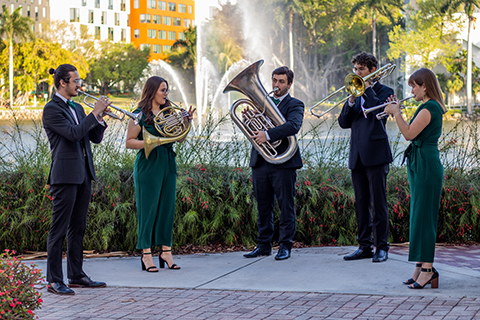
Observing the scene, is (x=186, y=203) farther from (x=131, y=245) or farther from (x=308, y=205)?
(x=308, y=205)

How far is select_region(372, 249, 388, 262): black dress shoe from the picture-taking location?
553 cm

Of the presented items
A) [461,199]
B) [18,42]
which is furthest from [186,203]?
[18,42]

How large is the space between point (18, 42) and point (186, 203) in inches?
2260

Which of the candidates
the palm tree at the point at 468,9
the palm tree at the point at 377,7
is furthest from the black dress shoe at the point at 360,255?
the palm tree at the point at 377,7

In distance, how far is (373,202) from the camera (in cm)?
564

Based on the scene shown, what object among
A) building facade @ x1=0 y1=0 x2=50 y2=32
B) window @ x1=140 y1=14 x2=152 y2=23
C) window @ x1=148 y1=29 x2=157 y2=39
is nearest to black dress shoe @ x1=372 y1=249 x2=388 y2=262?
building facade @ x1=0 y1=0 x2=50 y2=32

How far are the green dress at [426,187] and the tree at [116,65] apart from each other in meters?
72.1

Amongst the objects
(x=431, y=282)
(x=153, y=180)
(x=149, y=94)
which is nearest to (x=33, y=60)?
(x=149, y=94)

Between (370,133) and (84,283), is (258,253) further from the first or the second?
(84,283)

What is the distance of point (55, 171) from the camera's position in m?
4.68

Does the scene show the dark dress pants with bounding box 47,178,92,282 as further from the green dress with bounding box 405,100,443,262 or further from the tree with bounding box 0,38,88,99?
the tree with bounding box 0,38,88,99

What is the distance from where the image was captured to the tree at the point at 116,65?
74125mm

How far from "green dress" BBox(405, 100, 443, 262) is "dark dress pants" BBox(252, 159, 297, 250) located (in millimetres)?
1462

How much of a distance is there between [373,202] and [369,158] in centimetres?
45
